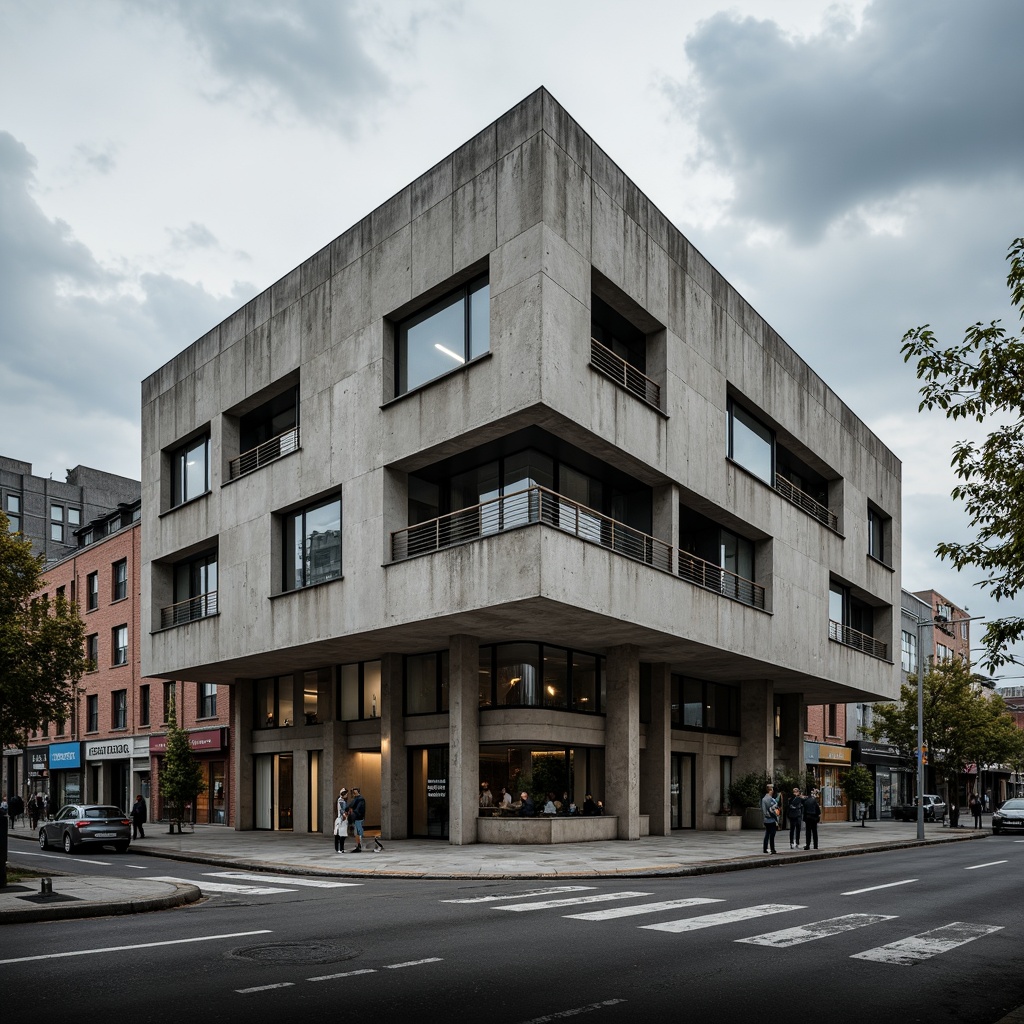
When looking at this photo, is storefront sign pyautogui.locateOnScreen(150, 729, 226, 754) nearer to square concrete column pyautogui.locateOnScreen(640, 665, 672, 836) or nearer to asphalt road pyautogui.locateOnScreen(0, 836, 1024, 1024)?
square concrete column pyautogui.locateOnScreen(640, 665, 672, 836)

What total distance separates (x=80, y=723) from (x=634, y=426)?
37764mm

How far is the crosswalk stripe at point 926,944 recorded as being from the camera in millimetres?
10297

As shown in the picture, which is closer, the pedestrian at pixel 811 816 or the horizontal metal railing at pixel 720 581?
the pedestrian at pixel 811 816

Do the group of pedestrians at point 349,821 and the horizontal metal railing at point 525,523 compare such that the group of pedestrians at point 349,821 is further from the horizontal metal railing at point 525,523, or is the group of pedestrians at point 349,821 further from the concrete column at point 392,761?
the horizontal metal railing at point 525,523

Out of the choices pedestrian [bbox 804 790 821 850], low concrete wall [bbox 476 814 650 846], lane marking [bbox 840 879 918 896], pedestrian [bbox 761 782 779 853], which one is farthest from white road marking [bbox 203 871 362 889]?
pedestrian [bbox 804 790 821 850]

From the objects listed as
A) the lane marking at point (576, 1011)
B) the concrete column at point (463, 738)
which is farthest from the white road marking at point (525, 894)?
the concrete column at point (463, 738)

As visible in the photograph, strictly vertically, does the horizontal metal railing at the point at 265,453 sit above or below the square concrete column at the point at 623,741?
above

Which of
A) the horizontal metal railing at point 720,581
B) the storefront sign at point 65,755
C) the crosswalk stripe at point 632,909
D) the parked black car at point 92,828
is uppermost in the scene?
the horizontal metal railing at point 720,581

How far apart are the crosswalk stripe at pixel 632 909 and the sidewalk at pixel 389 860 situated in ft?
14.0

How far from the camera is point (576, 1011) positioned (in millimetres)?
7809

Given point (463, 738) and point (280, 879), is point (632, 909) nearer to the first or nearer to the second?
point (280, 879)

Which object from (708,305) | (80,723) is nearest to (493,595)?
(708,305)

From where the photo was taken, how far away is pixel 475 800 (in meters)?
26.9

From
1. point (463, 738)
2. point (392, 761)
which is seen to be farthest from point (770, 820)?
point (392, 761)
